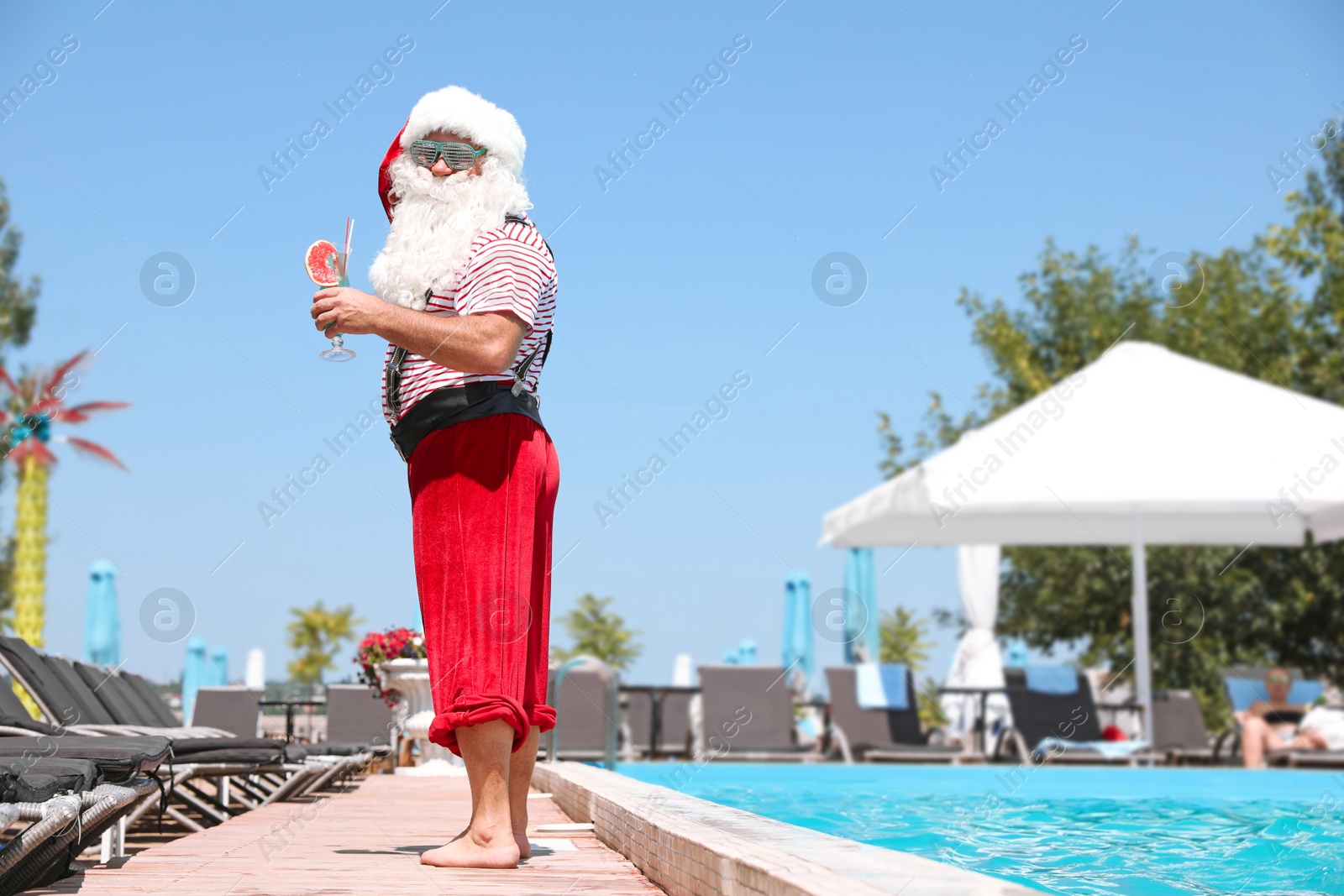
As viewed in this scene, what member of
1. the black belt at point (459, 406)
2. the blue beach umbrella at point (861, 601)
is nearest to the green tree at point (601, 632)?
the blue beach umbrella at point (861, 601)

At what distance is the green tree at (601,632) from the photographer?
45.3 m

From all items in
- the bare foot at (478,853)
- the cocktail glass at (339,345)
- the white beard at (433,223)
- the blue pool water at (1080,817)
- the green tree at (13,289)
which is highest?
the green tree at (13,289)

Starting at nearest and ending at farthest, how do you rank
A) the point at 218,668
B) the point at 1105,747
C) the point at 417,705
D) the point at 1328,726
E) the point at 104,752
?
1. the point at 104,752
2. the point at 417,705
3. the point at 1105,747
4. the point at 1328,726
5. the point at 218,668

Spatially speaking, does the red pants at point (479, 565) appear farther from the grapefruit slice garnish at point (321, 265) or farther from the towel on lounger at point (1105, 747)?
the towel on lounger at point (1105, 747)

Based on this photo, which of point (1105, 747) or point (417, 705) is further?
point (1105, 747)

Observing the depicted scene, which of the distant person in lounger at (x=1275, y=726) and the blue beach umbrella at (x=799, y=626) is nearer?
the distant person in lounger at (x=1275, y=726)

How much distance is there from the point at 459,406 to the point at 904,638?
4040 centimetres

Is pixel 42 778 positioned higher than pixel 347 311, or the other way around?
pixel 347 311

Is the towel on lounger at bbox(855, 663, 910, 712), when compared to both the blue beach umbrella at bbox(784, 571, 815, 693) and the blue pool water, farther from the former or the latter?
the blue beach umbrella at bbox(784, 571, 815, 693)

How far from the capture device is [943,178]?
970 centimetres

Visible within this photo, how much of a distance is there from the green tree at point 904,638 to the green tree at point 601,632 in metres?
9.36

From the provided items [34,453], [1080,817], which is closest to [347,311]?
[1080,817]

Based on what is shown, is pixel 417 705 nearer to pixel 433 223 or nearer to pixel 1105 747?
pixel 1105 747

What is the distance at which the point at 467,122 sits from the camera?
3246 mm
